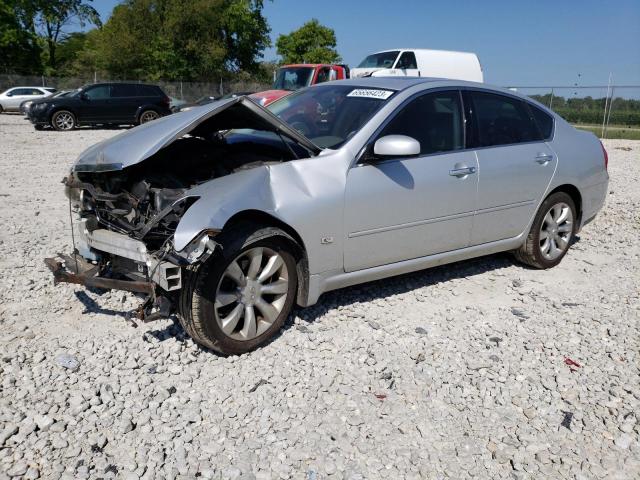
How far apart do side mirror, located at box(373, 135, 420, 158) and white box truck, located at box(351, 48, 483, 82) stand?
13.4 m

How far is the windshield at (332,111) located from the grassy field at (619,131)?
812 inches

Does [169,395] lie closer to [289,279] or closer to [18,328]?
[289,279]

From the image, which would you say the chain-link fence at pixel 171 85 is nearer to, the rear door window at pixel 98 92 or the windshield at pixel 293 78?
the rear door window at pixel 98 92

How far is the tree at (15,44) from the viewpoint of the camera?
4428 centimetres

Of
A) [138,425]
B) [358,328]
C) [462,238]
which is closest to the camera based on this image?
[138,425]

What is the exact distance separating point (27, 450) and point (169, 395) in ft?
2.51

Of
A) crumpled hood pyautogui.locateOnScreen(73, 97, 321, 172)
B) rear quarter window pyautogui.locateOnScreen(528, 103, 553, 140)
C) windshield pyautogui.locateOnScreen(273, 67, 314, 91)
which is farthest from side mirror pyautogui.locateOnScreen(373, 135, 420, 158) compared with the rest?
windshield pyautogui.locateOnScreen(273, 67, 314, 91)

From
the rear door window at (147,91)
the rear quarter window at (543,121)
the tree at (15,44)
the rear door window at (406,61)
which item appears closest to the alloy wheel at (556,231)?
the rear quarter window at (543,121)

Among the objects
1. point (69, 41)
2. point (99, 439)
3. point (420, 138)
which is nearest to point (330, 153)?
point (420, 138)

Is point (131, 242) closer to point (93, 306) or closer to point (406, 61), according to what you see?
point (93, 306)

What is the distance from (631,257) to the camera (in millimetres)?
6027

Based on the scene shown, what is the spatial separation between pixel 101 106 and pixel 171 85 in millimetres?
20394

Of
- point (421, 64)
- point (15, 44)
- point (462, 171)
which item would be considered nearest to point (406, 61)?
point (421, 64)

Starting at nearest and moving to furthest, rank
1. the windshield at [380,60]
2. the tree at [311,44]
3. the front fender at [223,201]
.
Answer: the front fender at [223,201] < the windshield at [380,60] < the tree at [311,44]
